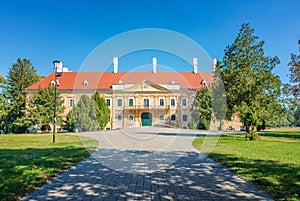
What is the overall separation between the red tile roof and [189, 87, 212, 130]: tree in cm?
791

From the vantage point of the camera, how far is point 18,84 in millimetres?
45094

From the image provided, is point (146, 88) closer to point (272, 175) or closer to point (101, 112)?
point (101, 112)

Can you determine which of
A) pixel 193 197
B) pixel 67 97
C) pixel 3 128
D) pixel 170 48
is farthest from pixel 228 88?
pixel 3 128

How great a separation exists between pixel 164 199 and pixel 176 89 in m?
36.8

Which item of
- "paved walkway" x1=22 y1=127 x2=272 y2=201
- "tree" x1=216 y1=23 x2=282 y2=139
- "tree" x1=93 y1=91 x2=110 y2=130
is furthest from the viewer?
"tree" x1=93 y1=91 x2=110 y2=130

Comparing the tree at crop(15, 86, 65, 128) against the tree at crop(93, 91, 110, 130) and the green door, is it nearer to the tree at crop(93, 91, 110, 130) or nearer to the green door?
the tree at crop(93, 91, 110, 130)

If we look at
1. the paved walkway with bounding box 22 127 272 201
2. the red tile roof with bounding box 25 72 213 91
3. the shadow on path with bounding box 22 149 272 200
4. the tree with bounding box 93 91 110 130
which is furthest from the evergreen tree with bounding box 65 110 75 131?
the shadow on path with bounding box 22 149 272 200

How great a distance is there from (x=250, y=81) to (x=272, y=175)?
32.5ft

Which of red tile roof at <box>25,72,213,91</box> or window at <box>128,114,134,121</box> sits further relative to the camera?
window at <box>128,114,134,121</box>

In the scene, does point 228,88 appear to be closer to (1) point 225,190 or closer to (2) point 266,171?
(2) point 266,171

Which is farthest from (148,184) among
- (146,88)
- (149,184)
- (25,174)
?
(146,88)

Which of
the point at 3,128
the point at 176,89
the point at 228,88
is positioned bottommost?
the point at 3,128

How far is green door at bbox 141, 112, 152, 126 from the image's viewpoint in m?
41.4

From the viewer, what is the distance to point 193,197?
A: 3.99 m
